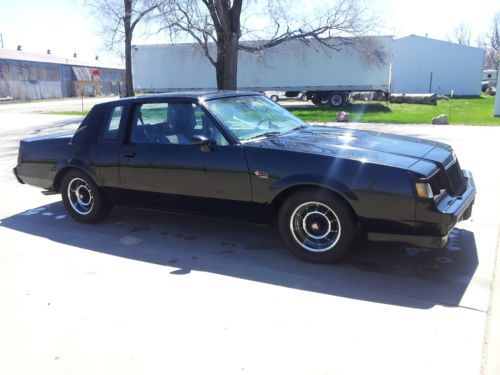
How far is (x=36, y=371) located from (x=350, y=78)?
1021 inches

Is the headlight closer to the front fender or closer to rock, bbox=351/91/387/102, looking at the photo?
the front fender

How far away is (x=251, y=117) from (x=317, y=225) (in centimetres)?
144

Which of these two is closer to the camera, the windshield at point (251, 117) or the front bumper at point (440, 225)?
the front bumper at point (440, 225)

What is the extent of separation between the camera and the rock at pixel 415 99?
95.0 ft

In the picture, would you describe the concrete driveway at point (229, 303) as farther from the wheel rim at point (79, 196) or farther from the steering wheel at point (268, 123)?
the steering wheel at point (268, 123)

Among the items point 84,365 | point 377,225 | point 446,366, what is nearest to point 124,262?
point 84,365

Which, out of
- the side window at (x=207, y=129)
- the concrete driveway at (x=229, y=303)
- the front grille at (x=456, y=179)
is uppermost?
the side window at (x=207, y=129)

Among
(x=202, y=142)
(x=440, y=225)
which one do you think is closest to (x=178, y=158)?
(x=202, y=142)

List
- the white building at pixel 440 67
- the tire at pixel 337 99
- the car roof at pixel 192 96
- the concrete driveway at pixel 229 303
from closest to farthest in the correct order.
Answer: the concrete driveway at pixel 229 303
the car roof at pixel 192 96
the tire at pixel 337 99
the white building at pixel 440 67

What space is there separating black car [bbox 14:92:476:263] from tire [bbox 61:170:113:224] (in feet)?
0.05

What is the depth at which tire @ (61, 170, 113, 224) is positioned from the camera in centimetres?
554

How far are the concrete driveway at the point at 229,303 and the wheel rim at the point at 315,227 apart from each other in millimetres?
206

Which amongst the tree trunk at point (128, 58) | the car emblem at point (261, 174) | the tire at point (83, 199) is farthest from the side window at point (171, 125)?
the tree trunk at point (128, 58)

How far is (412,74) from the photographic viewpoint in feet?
135
